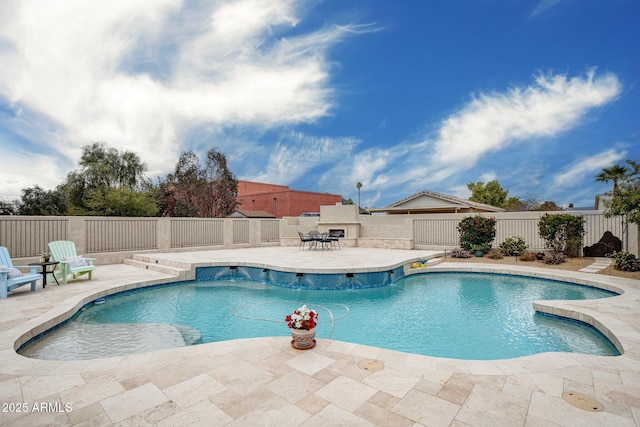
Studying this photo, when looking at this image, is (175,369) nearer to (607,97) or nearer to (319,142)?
(607,97)

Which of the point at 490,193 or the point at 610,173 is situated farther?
the point at 490,193

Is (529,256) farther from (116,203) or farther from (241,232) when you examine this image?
(116,203)

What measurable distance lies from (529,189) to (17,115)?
151 feet

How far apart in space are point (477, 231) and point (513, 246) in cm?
135

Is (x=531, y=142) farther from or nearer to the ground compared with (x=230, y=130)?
nearer to the ground

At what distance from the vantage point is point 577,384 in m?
2.81

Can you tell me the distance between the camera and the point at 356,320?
564cm

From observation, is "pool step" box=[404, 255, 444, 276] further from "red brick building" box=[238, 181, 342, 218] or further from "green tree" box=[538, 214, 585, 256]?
"red brick building" box=[238, 181, 342, 218]

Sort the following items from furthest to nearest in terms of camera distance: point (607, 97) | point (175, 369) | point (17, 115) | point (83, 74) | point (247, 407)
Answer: point (607, 97) < point (17, 115) < point (83, 74) < point (175, 369) < point (247, 407)

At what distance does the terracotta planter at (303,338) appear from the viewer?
11.6ft

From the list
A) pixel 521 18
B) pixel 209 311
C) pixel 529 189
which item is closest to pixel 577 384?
pixel 209 311

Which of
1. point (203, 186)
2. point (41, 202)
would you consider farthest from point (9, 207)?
point (203, 186)

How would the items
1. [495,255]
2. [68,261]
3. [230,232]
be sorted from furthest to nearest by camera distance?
[230,232], [495,255], [68,261]

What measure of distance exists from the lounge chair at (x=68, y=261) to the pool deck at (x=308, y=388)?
4180 mm
